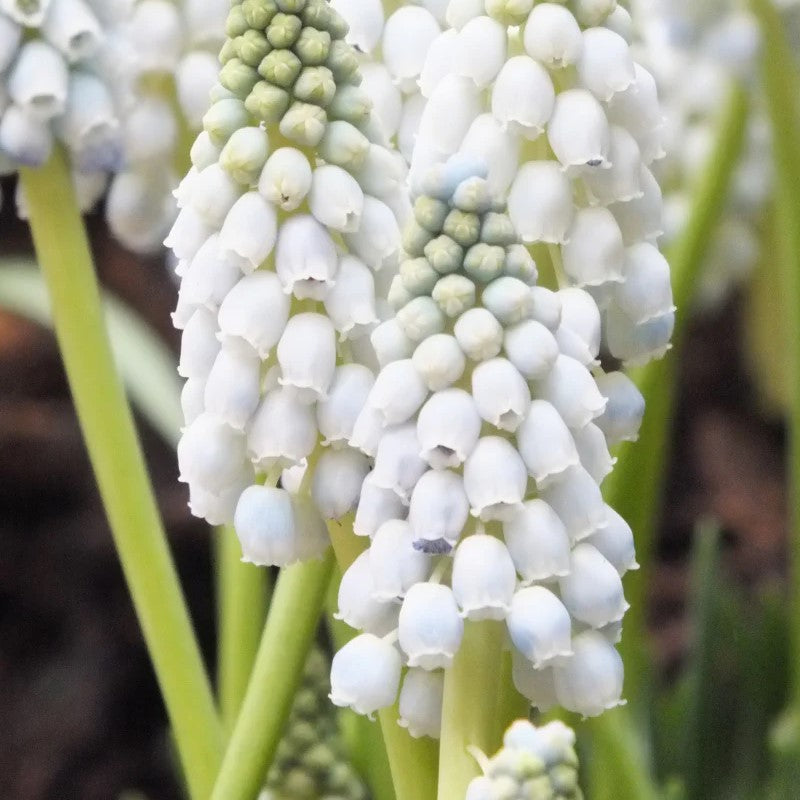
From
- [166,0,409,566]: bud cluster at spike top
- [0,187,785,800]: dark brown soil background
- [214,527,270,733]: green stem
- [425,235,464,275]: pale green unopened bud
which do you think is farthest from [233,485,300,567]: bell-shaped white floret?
[0,187,785,800]: dark brown soil background

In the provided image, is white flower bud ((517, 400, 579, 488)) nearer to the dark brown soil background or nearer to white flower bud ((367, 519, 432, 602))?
white flower bud ((367, 519, 432, 602))

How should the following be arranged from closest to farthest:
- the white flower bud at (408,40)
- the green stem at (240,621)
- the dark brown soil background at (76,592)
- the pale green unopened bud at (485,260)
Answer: the pale green unopened bud at (485,260) → the white flower bud at (408,40) → the green stem at (240,621) → the dark brown soil background at (76,592)

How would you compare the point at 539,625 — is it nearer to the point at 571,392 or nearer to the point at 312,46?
the point at 571,392

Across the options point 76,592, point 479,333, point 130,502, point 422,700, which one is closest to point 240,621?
point 130,502

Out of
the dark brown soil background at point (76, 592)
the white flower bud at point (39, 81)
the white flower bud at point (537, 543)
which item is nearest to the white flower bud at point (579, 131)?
the white flower bud at point (537, 543)

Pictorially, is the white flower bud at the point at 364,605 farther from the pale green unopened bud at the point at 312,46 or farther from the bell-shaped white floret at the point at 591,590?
the pale green unopened bud at the point at 312,46
